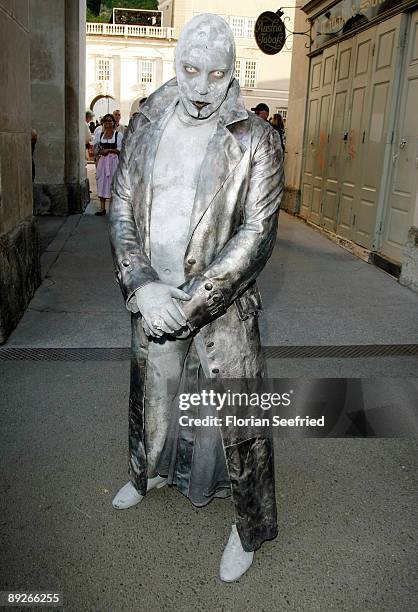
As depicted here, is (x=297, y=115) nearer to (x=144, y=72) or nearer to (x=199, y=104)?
(x=199, y=104)

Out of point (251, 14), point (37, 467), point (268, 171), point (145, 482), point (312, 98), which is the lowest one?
point (37, 467)

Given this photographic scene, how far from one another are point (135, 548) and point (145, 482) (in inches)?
11.0

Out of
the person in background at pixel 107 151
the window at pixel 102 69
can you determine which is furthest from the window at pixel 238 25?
the person in background at pixel 107 151

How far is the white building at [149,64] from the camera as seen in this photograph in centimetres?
4091

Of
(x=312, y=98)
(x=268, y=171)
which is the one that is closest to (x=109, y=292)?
(x=268, y=171)

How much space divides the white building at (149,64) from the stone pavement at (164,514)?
127 feet

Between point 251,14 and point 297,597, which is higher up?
point 251,14

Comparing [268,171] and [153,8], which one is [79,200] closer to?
[268,171]

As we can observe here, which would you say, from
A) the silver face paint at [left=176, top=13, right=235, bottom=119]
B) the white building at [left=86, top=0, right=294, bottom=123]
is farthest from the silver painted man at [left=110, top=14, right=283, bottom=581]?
the white building at [left=86, top=0, right=294, bottom=123]

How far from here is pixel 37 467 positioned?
3221 millimetres

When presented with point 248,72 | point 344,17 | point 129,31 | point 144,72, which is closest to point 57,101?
point 344,17

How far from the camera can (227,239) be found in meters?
2.29

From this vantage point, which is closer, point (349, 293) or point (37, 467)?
point (37, 467)
